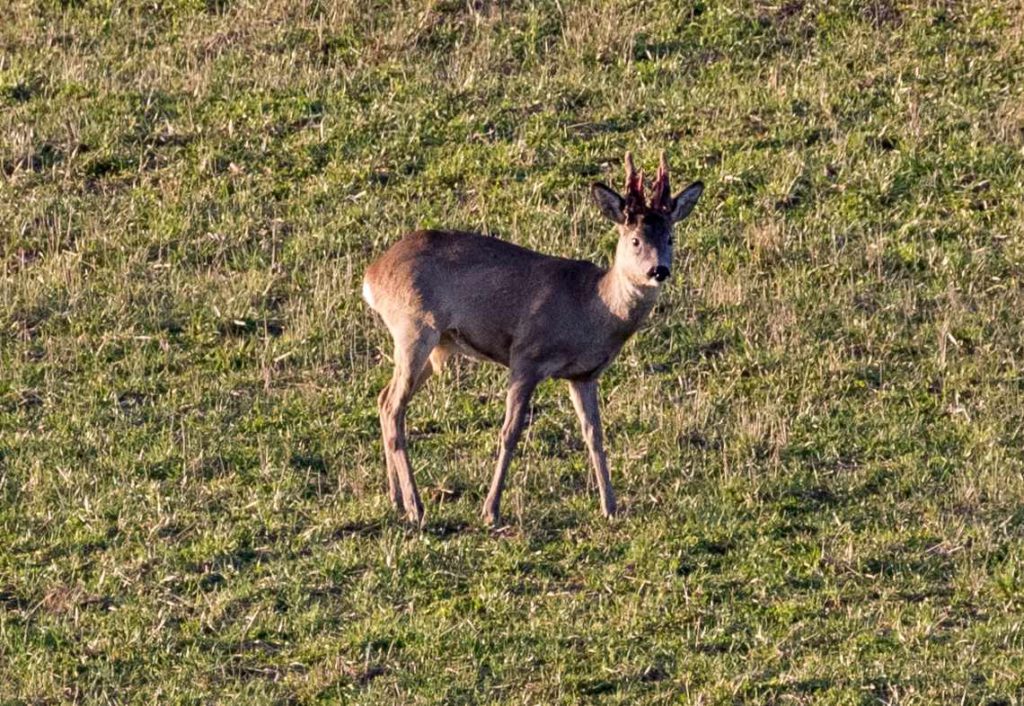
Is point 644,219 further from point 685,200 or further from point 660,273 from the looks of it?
point 660,273

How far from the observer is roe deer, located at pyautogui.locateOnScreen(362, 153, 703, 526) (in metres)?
12.0

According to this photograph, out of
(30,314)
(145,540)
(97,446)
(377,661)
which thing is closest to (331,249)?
(30,314)

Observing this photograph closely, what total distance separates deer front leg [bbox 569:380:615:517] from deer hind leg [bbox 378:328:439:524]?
0.89 meters

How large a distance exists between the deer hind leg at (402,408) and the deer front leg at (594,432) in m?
0.89

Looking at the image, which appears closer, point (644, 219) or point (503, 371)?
point (644, 219)

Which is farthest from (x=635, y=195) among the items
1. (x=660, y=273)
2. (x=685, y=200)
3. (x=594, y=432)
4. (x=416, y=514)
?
(x=416, y=514)

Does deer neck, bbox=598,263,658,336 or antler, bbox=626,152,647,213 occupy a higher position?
antler, bbox=626,152,647,213

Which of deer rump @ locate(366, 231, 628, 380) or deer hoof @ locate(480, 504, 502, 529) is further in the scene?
deer rump @ locate(366, 231, 628, 380)

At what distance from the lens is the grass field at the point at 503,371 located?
34.1 ft

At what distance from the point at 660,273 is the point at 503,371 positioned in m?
2.38

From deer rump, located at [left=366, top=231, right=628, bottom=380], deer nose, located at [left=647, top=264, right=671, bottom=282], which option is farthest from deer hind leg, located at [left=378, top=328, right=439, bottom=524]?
deer nose, located at [left=647, top=264, right=671, bottom=282]

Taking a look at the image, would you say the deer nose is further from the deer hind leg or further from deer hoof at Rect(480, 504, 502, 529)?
deer hoof at Rect(480, 504, 502, 529)

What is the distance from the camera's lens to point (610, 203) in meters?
12.1

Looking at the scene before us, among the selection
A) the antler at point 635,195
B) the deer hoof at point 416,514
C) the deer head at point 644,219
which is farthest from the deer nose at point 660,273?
the deer hoof at point 416,514
